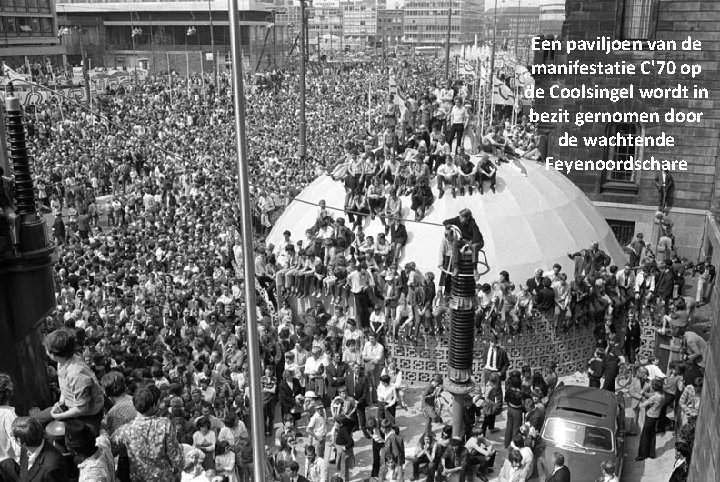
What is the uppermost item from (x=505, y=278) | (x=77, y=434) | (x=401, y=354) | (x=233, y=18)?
(x=233, y=18)

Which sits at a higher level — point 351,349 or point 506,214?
point 506,214

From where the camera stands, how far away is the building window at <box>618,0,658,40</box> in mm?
24562

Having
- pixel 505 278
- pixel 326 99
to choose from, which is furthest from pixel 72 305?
pixel 326 99

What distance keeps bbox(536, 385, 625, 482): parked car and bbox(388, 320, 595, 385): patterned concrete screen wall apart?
11.1 feet

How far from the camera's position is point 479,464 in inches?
457

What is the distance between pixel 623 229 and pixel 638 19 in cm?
698

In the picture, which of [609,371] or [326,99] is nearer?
[609,371]

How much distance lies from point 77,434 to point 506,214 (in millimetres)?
14308

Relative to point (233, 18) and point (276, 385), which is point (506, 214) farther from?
point (233, 18)

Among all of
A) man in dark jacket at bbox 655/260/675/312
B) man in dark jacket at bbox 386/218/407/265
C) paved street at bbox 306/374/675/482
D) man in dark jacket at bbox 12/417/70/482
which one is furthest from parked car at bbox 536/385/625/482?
man in dark jacket at bbox 12/417/70/482

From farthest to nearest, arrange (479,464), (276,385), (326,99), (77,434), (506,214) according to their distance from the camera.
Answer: (326,99) < (506,214) < (276,385) < (479,464) < (77,434)

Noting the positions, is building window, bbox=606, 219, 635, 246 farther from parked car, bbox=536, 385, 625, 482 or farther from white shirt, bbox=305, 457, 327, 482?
white shirt, bbox=305, 457, 327, 482

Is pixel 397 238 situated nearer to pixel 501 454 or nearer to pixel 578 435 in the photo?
pixel 501 454

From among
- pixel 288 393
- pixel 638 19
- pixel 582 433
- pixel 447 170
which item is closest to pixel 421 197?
pixel 447 170
